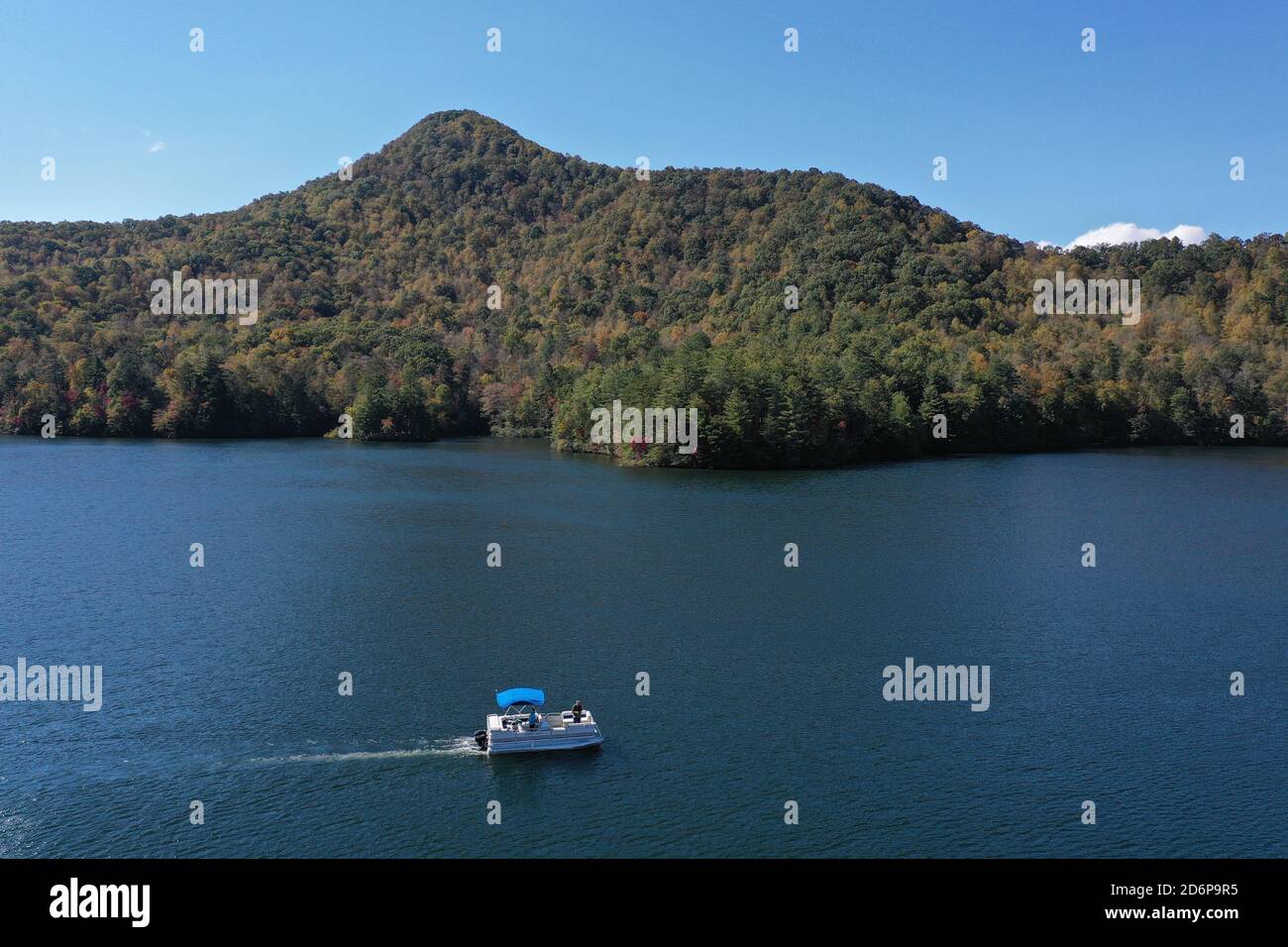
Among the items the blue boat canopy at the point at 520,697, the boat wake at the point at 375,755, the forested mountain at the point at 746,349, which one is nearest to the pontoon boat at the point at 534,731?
the blue boat canopy at the point at 520,697

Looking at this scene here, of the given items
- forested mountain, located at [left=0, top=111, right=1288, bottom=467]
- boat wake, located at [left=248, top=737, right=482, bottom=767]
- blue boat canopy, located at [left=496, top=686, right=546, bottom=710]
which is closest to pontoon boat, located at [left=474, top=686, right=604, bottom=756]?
blue boat canopy, located at [left=496, top=686, right=546, bottom=710]

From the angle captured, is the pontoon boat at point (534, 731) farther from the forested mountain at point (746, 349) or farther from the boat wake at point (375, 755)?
the forested mountain at point (746, 349)

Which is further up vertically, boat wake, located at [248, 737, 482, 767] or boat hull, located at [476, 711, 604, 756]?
boat hull, located at [476, 711, 604, 756]

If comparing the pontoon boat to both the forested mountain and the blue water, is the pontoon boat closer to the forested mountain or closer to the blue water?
the blue water
